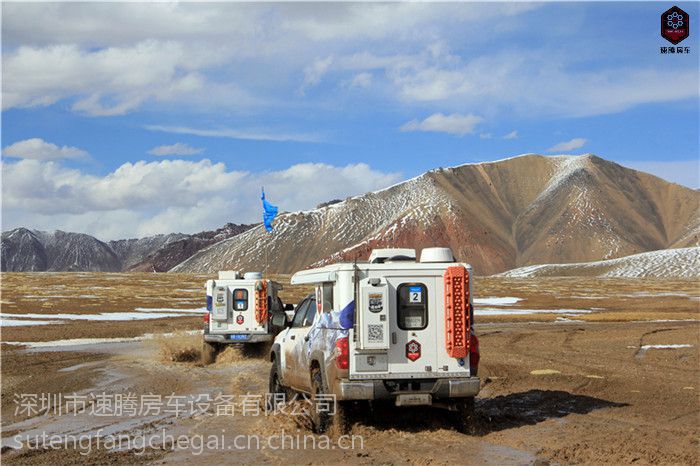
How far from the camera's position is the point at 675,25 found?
25.5 meters

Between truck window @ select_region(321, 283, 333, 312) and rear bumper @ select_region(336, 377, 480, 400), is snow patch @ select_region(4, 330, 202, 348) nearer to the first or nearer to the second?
truck window @ select_region(321, 283, 333, 312)

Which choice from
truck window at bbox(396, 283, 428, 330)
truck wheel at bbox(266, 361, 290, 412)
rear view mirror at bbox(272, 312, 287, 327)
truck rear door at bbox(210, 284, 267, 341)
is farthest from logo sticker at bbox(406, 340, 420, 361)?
truck rear door at bbox(210, 284, 267, 341)

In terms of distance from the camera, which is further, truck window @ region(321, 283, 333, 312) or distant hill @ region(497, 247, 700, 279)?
distant hill @ region(497, 247, 700, 279)

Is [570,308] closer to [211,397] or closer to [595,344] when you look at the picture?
[595,344]

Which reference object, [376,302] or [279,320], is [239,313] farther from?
[376,302]

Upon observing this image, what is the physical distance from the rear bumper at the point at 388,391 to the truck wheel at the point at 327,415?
383 millimetres

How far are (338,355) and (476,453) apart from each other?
2361mm

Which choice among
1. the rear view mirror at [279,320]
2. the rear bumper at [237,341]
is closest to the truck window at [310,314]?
the rear view mirror at [279,320]

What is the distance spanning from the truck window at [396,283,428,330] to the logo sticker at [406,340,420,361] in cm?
22

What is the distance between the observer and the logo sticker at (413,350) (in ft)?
38.9

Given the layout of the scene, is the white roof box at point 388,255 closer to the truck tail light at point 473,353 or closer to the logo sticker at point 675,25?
the truck tail light at point 473,353

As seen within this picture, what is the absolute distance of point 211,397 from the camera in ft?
54.5

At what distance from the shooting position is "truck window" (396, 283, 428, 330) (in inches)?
469

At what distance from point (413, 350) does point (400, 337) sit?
0.87 ft
